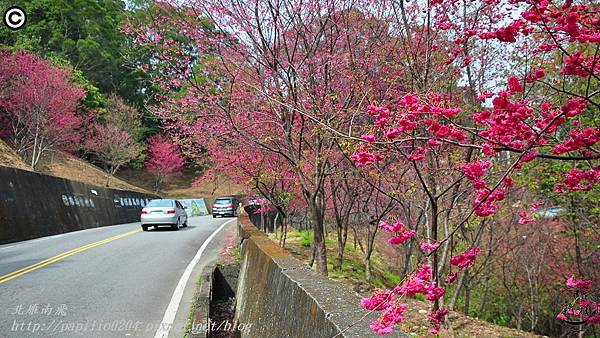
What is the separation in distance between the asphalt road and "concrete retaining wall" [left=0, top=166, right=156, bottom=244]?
5.65 ft

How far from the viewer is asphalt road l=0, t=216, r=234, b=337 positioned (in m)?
6.16

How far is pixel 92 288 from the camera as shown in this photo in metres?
8.09

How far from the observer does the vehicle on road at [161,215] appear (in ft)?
63.6

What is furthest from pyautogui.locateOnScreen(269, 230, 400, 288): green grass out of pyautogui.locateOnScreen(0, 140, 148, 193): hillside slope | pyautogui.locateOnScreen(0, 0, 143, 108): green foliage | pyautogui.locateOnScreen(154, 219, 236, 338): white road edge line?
pyautogui.locateOnScreen(0, 0, 143, 108): green foliage

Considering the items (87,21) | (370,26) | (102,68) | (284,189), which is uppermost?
(87,21)

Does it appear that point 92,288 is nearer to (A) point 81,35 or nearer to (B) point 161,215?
(B) point 161,215

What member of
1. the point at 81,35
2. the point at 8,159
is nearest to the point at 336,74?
the point at 8,159

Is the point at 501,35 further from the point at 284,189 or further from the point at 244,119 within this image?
the point at 284,189

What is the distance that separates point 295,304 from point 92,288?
19.6 feet

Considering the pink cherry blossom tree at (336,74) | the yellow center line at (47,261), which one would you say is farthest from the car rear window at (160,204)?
the pink cherry blossom tree at (336,74)

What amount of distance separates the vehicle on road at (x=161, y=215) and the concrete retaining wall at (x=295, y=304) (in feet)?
46.8

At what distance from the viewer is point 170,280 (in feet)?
30.0

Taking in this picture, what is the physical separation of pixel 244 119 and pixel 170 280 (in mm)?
3817

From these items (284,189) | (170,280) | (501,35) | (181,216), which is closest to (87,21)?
(181,216)
